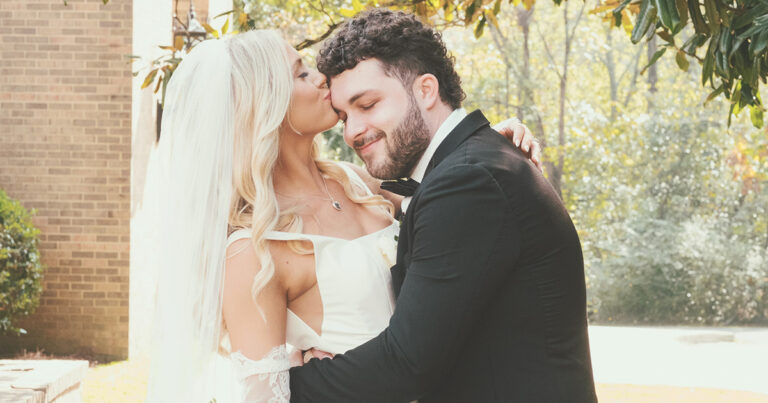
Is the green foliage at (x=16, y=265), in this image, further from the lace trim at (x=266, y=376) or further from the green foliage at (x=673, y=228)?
the green foliage at (x=673, y=228)

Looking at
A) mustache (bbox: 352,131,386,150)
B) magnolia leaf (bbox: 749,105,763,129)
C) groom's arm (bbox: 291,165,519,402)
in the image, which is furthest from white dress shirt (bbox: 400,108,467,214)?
magnolia leaf (bbox: 749,105,763,129)

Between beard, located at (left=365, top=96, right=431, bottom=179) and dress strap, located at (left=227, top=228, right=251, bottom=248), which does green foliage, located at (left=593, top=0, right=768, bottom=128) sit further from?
dress strap, located at (left=227, top=228, right=251, bottom=248)

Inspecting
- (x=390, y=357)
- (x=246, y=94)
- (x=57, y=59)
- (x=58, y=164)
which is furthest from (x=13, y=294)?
(x=390, y=357)

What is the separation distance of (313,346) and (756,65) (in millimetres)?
2011

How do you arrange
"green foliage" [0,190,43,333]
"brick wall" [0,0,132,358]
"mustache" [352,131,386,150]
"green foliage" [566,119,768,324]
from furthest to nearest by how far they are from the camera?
"green foliage" [566,119,768,324] < "brick wall" [0,0,132,358] < "green foliage" [0,190,43,333] < "mustache" [352,131,386,150]

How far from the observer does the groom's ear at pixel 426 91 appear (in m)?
2.84

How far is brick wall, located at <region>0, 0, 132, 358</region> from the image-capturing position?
409 inches

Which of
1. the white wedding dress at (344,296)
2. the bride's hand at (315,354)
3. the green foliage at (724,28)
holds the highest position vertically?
the green foliage at (724,28)

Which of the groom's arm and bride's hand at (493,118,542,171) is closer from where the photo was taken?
the groom's arm

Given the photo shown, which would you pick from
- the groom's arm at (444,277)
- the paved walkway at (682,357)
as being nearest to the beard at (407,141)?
the groom's arm at (444,277)

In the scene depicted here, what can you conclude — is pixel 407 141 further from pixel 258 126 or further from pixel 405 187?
pixel 258 126

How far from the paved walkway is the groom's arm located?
A: 941cm

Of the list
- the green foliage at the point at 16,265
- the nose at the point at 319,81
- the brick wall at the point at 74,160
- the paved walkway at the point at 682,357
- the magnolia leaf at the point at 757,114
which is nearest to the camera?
the nose at the point at 319,81

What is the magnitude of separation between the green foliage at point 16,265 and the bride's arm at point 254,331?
731cm
